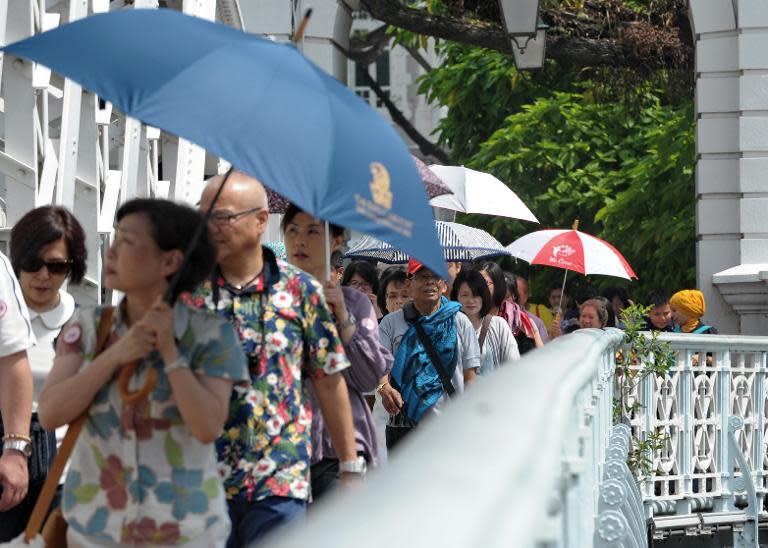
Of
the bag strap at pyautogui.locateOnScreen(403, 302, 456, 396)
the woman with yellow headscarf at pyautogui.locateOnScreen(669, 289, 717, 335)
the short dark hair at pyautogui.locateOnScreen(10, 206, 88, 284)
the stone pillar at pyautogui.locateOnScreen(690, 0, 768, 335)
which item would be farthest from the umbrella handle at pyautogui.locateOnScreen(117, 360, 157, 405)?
the stone pillar at pyautogui.locateOnScreen(690, 0, 768, 335)

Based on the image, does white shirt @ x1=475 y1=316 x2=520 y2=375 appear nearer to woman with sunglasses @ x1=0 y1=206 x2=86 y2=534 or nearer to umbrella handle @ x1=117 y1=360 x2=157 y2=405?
woman with sunglasses @ x1=0 y1=206 x2=86 y2=534

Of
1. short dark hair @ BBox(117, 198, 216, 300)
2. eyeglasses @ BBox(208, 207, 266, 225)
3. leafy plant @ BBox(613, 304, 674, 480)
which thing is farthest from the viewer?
leafy plant @ BBox(613, 304, 674, 480)

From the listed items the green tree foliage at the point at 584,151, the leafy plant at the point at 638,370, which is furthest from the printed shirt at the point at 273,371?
the green tree foliage at the point at 584,151

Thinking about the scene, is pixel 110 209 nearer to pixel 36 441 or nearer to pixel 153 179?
pixel 153 179

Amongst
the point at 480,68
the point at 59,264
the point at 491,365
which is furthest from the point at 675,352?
the point at 480,68

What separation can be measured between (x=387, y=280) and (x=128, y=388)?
6.58 meters

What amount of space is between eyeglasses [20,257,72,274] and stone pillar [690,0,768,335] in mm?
12832

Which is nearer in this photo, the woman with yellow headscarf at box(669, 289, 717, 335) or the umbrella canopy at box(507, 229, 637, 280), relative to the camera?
the woman with yellow headscarf at box(669, 289, 717, 335)

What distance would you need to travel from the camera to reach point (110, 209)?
394 inches

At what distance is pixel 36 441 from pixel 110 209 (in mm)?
4855

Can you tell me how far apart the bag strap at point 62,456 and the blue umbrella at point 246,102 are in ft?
1.52

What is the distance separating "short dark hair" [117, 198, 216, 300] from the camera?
3.94 meters

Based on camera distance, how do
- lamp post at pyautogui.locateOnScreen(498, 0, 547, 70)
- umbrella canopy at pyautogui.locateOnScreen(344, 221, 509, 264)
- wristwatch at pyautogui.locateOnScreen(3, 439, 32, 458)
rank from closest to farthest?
wristwatch at pyautogui.locateOnScreen(3, 439, 32, 458) < umbrella canopy at pyautogui.locateOnScreen(344, 221, 509, 264) < lamp post at pyautogui.locateOnScreen(498, 0, 547, 70)

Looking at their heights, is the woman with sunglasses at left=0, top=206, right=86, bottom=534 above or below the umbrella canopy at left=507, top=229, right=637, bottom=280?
above
